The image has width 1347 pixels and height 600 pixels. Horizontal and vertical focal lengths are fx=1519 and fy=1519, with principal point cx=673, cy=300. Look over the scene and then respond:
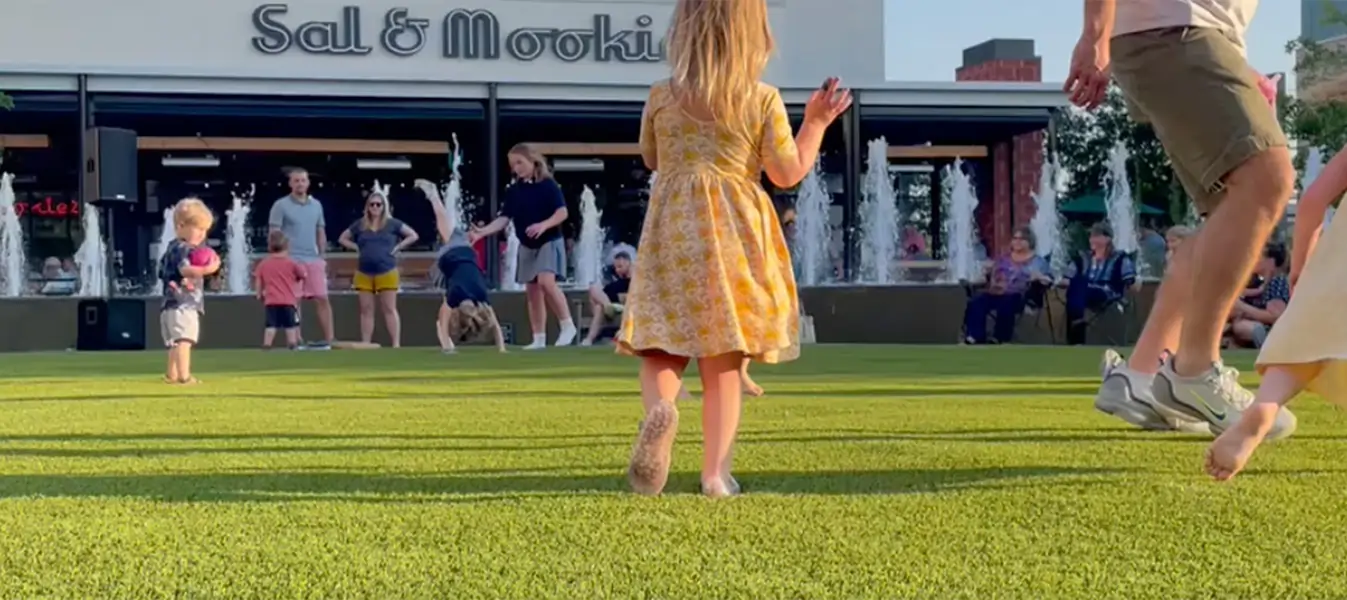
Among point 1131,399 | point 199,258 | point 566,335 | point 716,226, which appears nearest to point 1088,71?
point 1131,399

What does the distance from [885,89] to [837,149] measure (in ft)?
11.7

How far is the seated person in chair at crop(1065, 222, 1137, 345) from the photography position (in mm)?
13938

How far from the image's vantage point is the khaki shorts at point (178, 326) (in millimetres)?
8094

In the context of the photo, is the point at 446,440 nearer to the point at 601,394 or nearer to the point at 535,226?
the point at 601,394

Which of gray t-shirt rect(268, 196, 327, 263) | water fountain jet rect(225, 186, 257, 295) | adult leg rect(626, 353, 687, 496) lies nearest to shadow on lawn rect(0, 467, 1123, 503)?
adult leg rect(626, 353, 687, 496)

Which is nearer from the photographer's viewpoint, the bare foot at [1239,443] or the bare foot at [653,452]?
the bare foot at [1239,443]

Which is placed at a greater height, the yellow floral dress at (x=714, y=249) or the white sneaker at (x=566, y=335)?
the yellow floral dress at (x=714, y=249)

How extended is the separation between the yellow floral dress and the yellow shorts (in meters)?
9.82

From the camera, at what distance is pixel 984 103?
23.3m

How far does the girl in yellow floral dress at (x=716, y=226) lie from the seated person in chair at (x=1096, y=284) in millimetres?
10740

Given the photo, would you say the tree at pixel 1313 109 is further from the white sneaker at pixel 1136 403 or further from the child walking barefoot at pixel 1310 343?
the child walking barefoot at pixel 1310 343

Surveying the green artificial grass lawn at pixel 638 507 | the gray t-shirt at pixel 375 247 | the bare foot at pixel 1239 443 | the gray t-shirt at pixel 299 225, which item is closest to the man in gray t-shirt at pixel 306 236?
the gray t-shirt at pixel 299 225

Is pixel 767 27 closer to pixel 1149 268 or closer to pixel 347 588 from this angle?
pixel 347 588

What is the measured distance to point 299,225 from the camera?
13.5 metres
